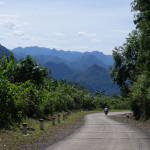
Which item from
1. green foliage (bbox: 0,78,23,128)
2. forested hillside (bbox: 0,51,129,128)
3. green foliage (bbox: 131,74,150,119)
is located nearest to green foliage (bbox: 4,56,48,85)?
forested hillside (bbox: 0,51,129,128)

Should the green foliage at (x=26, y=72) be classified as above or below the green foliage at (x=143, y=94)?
above

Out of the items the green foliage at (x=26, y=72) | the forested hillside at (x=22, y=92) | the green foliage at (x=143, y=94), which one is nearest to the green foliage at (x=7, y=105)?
the forested hillside at (x=22, y=92)

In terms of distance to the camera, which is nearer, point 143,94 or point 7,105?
point 7,105

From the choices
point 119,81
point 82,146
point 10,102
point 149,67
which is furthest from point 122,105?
point 82,146

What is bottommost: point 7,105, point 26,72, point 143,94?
point 7,105

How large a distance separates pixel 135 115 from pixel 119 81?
16006 mm

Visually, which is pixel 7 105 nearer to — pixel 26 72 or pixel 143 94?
pixel 26 72

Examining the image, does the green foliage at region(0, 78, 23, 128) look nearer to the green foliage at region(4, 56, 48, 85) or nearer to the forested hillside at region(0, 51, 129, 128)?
the forested hillside at region(0, 51, 129, 128)

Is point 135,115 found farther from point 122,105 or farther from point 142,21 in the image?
point 122,105

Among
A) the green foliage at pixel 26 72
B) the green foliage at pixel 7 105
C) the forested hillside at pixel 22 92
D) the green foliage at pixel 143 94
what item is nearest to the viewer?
the green foliage at pixel 7 105

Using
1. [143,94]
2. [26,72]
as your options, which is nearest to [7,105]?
[26,72]

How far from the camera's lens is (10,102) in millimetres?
16016

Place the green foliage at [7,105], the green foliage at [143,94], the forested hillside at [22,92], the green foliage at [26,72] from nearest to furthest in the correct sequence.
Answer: the green foliage at [7,105] → the forested hillside at [22,92] → the green foliage at [143,94] → the green foliage at [26,72]

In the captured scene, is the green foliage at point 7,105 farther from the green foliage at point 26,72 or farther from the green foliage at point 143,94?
the green foliage at point 143,94
